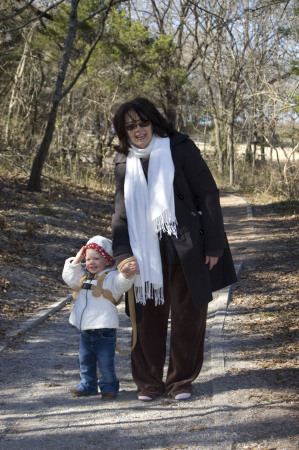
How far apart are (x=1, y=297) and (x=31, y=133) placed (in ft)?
→ 41.7

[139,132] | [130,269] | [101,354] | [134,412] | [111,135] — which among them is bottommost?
[134,412]

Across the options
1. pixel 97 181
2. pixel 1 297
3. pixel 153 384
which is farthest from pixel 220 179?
pixel 153 384

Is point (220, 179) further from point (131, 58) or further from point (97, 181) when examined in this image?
point (97, 181)

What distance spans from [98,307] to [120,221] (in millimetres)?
603

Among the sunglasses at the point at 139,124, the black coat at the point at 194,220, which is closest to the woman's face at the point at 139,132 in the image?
the sunglasses at the point at 139,124

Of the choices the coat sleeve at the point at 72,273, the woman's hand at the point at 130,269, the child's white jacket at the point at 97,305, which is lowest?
the child's white jacket at the point at 97,305

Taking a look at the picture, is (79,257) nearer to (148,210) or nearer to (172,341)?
A: (148,210)

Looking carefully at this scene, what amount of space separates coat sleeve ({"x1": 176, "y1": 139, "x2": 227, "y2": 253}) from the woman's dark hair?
0.18 metres

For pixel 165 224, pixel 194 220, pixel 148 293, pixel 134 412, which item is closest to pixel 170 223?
pixel 165 224

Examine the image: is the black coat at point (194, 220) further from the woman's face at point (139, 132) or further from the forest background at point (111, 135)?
the forest background at point (111, 135)

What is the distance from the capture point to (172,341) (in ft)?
15.9

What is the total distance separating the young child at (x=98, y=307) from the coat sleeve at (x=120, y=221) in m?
0.17

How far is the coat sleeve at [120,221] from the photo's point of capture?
473 centimetres

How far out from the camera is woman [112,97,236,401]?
15.2 feet
